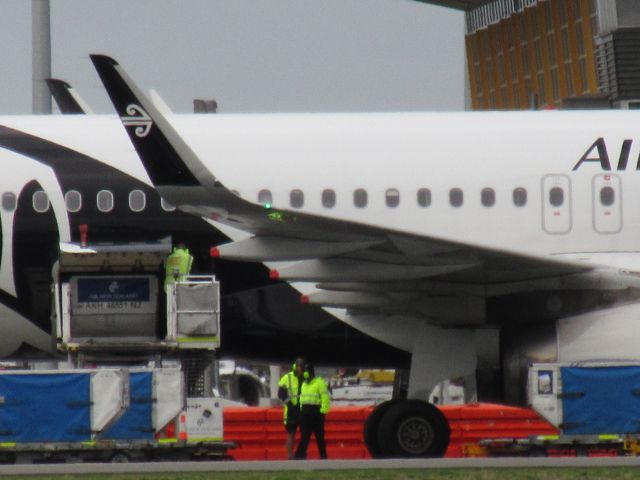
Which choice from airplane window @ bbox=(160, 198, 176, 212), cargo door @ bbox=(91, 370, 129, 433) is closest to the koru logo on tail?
airplane window @ bbox=(160, 198, 176, 212)

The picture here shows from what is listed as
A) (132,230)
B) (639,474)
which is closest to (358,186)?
(132,230)

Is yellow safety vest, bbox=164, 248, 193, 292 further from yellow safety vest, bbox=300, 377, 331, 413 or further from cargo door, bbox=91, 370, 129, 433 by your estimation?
yellow safety vest, bbox=300, 377, 331, 413

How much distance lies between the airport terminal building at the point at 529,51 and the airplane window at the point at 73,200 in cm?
4706

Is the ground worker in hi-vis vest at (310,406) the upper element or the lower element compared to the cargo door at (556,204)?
lower

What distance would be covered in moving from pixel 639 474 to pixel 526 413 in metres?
11.0

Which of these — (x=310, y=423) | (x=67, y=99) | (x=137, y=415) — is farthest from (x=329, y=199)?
(x=67, y=99)

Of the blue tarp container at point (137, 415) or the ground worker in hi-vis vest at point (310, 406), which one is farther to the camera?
the ground worker in hi-vis vest at point (310, 406)

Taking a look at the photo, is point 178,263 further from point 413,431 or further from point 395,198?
Result: point 413,431

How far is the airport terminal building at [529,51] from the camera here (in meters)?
75.1

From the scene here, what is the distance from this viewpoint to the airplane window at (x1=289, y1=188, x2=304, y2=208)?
76.0 feet

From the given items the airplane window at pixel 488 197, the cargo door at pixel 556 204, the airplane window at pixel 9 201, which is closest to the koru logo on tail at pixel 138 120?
the airplane window at pixel 9 201

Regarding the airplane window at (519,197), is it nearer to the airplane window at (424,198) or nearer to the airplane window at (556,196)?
the airplane window at (556,196)

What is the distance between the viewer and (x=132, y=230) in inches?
919

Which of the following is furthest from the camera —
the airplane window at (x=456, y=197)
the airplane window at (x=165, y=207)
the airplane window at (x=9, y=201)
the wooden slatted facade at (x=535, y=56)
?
the wooden slatted facade at (x=535, y=56)
